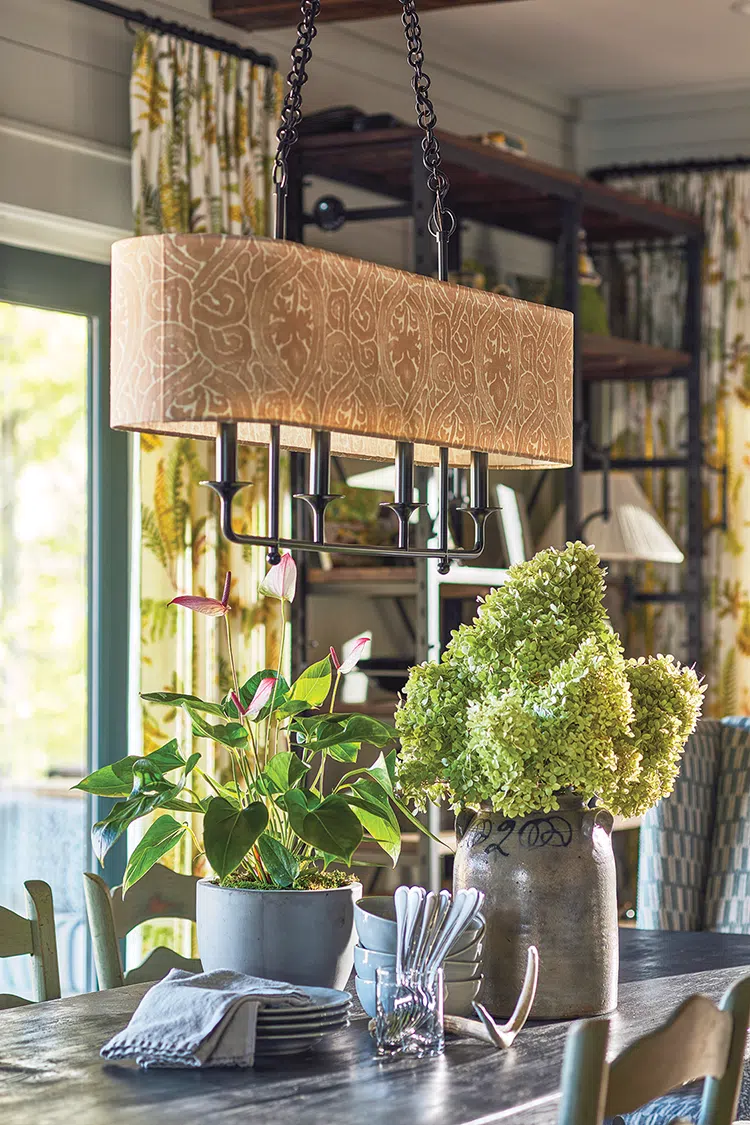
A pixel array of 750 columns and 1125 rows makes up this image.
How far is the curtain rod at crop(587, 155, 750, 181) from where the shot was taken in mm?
5161

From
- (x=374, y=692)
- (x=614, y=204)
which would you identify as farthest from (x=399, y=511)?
(x=614, y=204)

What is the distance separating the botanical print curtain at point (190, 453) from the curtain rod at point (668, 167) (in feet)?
5.64

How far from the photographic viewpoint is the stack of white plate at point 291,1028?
1.76 meters

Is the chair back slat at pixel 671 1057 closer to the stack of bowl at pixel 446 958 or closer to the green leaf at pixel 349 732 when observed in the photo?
the stack of bowl at pixel 446 958

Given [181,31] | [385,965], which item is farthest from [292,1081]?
[181,31]

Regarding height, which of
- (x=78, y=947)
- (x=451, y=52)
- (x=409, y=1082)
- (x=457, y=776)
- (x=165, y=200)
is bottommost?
(x=78, y=947)

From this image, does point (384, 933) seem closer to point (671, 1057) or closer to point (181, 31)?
point (671, 1057)

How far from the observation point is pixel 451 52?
477 centimetres

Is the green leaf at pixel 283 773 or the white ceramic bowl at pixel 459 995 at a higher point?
the green leaf at pixel 283 773

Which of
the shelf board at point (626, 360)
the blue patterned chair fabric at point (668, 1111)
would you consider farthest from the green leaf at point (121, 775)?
the shelf board at point (626, 360)

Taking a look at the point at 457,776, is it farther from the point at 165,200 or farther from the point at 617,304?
the point at 617,304

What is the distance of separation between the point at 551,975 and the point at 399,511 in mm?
575

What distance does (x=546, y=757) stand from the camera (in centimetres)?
190

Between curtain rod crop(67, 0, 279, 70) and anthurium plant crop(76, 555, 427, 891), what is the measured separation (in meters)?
2.11
